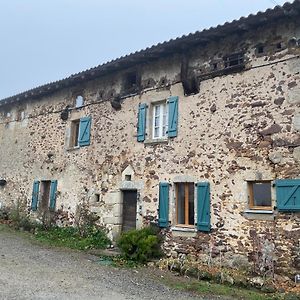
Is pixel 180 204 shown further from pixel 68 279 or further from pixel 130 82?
pixel 130 82

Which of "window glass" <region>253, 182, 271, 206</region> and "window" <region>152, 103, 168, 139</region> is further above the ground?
"window" <region>152, 103, 168, 139</region>

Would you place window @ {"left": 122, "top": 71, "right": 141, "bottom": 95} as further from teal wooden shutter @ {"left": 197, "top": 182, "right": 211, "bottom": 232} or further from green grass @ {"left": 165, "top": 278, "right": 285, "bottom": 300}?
green grass @ {"left": 165, "top": 278, "right": 285, "bottom": 300}

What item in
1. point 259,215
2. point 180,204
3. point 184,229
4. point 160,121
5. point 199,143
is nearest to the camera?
point 259,215

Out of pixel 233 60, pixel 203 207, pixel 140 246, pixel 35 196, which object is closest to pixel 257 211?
pixel 203 207

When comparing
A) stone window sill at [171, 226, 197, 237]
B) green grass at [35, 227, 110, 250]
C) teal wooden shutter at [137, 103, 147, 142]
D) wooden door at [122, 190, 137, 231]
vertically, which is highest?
teal wooden shutter at [137, 103, 147, 142]

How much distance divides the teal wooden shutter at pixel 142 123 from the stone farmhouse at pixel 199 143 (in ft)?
0.14

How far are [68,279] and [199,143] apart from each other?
4325 millimetres

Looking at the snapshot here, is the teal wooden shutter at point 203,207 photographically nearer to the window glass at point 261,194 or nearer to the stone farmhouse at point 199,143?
the stone farmhouse at point 199,143

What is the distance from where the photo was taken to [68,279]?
609 centimetres

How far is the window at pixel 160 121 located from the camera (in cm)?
931

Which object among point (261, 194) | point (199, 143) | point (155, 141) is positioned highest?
point (155, 141)

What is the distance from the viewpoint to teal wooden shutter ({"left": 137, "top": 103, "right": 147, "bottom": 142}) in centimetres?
949

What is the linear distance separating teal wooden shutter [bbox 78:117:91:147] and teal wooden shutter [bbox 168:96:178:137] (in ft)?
10.8

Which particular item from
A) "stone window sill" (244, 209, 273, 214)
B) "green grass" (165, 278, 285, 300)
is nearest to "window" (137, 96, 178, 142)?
"stone window sill" (244, 209, 273, 214)
